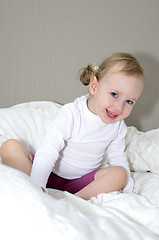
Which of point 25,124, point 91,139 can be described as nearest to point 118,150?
point 91,139

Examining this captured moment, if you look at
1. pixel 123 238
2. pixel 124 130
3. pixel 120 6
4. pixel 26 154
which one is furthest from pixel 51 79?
pixel 123 238

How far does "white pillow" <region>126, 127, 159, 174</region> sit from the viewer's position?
136 centimetres

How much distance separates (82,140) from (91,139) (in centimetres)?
4

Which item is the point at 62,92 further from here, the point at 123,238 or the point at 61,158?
the point at 123,238

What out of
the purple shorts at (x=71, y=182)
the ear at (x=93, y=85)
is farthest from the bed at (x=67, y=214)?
the ear at (x=93, y=85)

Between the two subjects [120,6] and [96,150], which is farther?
[120,6]

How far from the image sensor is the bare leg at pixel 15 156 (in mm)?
1059

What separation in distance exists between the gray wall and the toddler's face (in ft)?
2.18

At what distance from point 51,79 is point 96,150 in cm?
76

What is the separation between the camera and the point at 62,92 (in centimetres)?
185

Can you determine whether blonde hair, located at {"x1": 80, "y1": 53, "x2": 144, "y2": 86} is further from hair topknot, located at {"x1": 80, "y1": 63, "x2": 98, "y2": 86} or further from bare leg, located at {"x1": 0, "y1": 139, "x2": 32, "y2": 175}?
bare leg, located at {"x1": 0, "y1": 139, "x2": 32, "y2": 175}

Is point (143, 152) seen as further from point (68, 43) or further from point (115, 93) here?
point (68, 43)

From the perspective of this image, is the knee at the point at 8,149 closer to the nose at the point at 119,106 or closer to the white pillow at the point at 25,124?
the white pillow at the point at 25,124

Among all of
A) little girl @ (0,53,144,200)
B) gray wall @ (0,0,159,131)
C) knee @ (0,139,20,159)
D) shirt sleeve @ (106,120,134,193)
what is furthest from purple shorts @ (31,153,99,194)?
gray wall @ (0,0,159,131)
